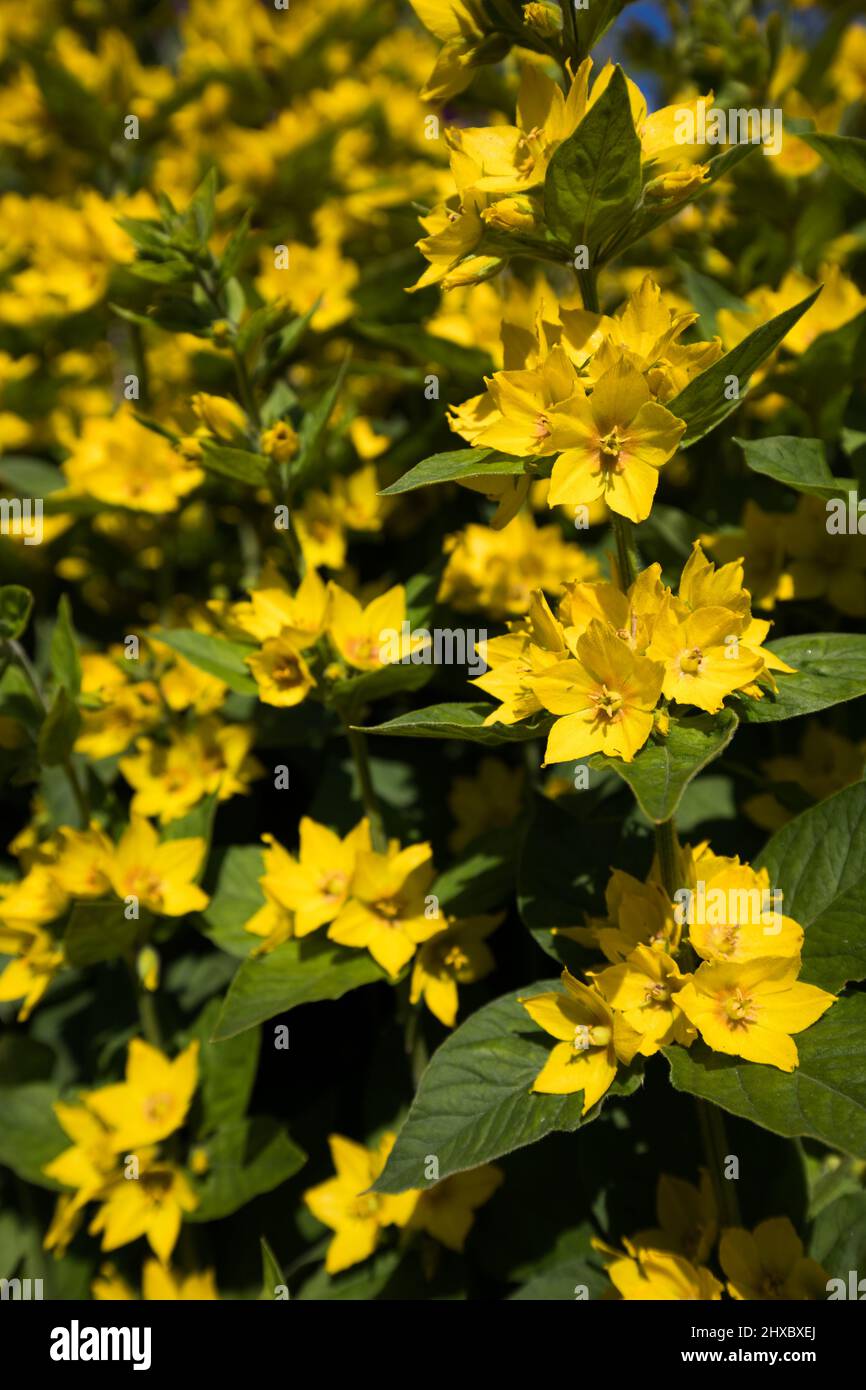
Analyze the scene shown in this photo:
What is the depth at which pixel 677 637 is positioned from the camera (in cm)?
119

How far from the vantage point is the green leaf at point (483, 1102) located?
1.24 metres

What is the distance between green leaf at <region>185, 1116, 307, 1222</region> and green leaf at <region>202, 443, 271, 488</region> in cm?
103

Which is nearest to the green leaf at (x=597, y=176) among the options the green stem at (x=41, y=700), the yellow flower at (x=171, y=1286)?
the green stem at (x=41, y=700)

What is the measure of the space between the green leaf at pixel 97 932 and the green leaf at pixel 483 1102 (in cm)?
62

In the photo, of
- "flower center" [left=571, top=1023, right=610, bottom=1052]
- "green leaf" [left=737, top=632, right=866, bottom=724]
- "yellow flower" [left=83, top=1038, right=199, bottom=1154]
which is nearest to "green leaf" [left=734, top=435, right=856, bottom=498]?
"green leaf" [left=737, top=632, right=866, bottom=724]

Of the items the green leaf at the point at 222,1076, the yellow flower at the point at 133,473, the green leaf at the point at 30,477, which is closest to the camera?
the green leaf at the point at 222,1076

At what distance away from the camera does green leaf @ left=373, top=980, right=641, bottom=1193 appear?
48.7 inches

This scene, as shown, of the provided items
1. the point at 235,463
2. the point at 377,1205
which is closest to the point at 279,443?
the point at 235,463

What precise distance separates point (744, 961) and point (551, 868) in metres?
0.35

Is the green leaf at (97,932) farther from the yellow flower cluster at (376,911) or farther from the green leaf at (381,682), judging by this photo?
the green leaf at (381,682)

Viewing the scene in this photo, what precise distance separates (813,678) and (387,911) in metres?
0.72

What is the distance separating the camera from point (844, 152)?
1.59 meters
